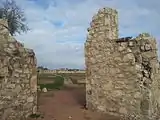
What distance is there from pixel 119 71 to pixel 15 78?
4.41 metres

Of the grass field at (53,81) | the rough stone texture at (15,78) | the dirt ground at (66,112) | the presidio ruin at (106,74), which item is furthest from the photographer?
the grass field at (53,81)

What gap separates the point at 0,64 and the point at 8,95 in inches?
44.9

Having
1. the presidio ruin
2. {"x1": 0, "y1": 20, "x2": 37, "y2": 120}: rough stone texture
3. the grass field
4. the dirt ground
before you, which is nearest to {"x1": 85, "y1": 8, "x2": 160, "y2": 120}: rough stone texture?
the presidio ruin

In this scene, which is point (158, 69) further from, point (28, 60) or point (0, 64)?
point (0, 64)

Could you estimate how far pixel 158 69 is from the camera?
1207cm

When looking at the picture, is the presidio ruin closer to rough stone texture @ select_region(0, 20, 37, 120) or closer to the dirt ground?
rough stone texture @ select_region(0, 20, 37, 120)

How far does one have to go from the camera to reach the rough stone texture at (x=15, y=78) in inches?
396

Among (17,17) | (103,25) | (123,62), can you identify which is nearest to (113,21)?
(103,25)

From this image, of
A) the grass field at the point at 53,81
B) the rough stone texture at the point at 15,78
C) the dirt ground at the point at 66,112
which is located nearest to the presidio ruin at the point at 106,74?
the rough stone texture at the point at 15,78

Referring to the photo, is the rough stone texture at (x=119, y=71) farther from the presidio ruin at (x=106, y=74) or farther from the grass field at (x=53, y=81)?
the grass field at (x=53, y=81)

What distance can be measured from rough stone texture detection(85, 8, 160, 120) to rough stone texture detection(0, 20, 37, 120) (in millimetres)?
3247

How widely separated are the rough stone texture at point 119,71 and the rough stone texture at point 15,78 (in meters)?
3.25

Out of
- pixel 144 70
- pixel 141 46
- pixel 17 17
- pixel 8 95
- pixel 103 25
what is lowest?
pixel 8 95

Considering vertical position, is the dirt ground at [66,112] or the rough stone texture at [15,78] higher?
the rough stone texture at [15,78]
